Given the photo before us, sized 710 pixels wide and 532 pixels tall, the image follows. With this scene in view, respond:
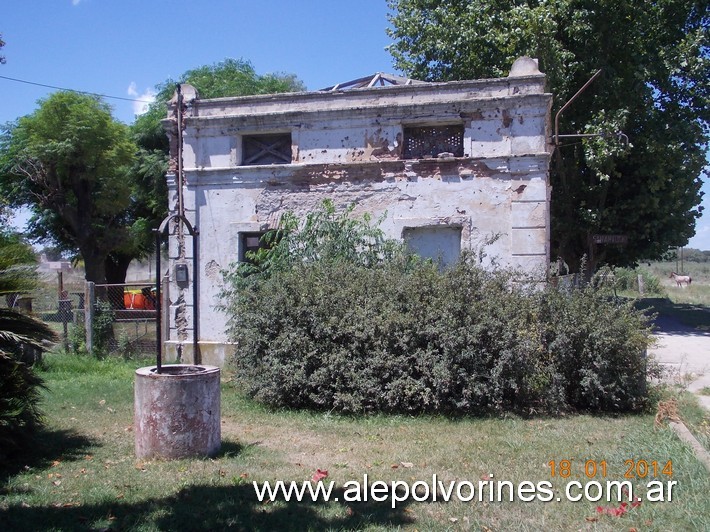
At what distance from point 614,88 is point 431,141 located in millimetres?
10056

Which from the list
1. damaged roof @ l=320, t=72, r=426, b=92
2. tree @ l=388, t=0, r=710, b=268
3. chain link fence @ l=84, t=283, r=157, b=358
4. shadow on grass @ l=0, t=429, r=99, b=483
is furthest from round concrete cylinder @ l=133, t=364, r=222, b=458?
tree @ l=388, t=0, r=710, b=268

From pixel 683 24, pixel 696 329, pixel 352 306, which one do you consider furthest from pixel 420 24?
pixel 352 306

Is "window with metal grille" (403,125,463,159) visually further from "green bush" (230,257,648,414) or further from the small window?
"green bush" (230,257,648,414)

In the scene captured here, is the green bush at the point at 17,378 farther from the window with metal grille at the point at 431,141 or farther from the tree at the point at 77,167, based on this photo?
the tree at the point at 77,167

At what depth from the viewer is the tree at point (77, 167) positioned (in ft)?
76.1

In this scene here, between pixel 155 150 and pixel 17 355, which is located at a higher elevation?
pixel 155 150

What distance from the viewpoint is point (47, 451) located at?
638cm

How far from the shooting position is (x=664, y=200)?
63.9ft

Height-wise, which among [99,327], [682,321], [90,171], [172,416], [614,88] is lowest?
[682,321]

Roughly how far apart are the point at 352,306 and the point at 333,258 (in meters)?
1.53

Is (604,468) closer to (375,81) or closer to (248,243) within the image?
(248,243)

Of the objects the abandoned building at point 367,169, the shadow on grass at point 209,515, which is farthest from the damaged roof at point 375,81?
the shadow on grass at point 209,515

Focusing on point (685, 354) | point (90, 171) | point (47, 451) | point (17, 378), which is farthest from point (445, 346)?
point (90, 171)

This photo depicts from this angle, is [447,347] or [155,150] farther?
[155,150]
